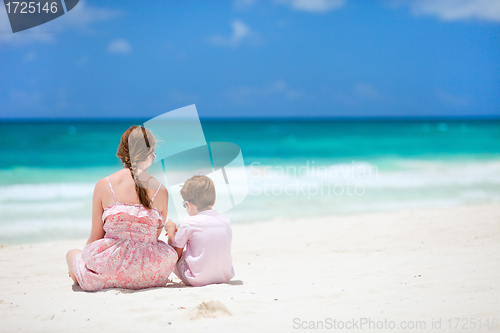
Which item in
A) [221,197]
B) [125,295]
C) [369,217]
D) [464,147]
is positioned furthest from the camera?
[464,147]

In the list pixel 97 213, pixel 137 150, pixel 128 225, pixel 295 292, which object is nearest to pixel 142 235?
pixel 128 225

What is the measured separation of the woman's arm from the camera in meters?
2.91

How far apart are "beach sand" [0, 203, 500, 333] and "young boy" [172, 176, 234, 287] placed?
159mm

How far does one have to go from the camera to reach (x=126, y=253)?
9.64ft

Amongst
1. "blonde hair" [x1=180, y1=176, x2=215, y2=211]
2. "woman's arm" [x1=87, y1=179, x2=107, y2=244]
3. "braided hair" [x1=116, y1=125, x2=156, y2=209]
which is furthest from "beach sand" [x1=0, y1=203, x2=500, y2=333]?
"braided hair" [x1=116, y1=125, x2=156, y2=209]

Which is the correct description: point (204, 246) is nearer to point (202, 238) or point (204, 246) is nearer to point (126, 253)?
point (202, 238)

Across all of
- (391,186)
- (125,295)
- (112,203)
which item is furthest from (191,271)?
(391,186)

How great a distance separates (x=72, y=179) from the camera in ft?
38.6

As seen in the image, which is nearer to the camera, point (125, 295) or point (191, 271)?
point (125, 295)

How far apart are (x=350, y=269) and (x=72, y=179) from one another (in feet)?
33.7

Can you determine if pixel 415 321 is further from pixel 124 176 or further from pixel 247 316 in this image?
pixel 124 176

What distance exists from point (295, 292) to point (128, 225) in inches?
53.5

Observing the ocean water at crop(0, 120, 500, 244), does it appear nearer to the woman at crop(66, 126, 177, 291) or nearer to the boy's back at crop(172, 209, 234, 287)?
the woman at crop(66, 126, 177, 291)

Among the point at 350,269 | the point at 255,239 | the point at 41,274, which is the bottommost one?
the point at 255,239
